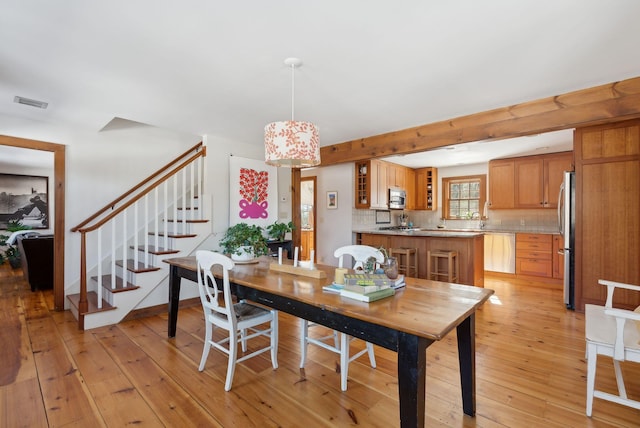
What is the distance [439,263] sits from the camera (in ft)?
15.2

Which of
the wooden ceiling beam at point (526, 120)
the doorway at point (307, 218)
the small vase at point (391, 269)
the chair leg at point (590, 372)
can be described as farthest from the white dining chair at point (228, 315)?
the doorway at point (307, 218)

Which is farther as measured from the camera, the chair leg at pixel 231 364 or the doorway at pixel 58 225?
the doorway at pixel 58 225

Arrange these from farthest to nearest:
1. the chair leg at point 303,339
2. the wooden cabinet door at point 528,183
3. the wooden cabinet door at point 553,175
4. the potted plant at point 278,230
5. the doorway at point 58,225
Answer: the wooden cabinet door at point 528,183 < the wooden cabinet door at point 553,175 < the potted plant at point 278,230 < the doorway at point 58,225 < the chair leg at point 303,339

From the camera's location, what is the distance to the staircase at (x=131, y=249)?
10.8 ft

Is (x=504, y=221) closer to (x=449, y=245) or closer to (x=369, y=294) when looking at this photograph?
(x=449, y=245)

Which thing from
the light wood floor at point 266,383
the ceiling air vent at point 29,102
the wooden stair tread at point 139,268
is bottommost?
the light wood floor at point 266,383

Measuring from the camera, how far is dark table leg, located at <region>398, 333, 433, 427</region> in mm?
1299

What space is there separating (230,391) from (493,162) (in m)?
6.07

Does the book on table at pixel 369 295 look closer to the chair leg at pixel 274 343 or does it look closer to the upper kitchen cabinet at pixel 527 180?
the chair leg at pixel 274 343

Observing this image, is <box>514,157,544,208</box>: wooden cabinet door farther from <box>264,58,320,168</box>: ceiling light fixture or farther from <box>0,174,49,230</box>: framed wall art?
<box>0,174,49,230</box>: framed wall art

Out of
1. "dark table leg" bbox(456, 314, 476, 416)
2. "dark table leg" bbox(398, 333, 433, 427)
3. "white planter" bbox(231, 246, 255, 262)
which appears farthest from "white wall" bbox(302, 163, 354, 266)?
"dark table leg" bbox(398, 333, 433, 427)

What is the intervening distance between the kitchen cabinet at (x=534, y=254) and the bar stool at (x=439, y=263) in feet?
6.12

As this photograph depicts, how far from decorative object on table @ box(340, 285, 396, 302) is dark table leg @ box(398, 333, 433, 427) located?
0.32m

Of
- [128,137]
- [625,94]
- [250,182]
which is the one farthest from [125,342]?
[625,94]
